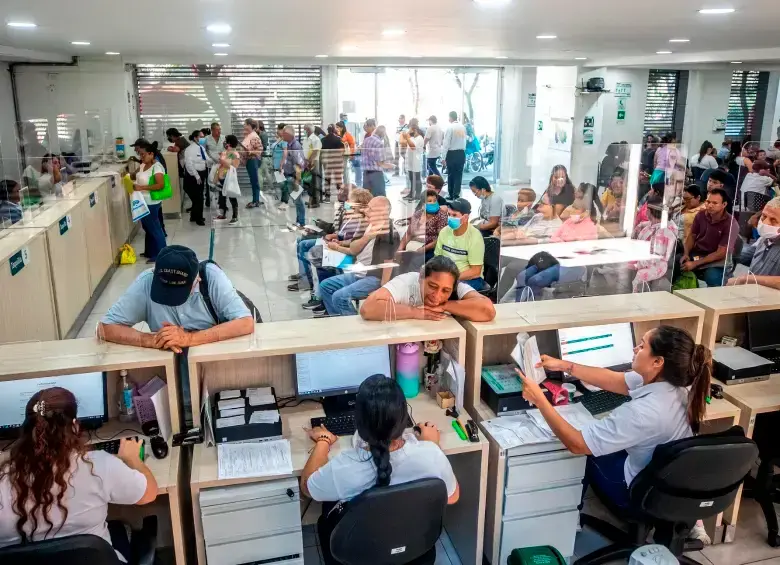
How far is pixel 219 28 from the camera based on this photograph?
5855mm

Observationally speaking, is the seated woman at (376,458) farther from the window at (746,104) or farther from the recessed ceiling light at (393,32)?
the window at (746,104)

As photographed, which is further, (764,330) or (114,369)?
(764,330)

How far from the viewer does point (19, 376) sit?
2471mm

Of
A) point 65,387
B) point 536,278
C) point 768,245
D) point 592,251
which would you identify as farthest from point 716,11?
point 65,387

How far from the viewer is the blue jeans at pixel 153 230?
289 inches

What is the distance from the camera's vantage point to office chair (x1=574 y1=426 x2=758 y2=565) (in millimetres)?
2375

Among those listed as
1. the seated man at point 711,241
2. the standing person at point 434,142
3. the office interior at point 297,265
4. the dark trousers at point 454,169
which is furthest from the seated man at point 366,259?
the standing person at point 434,142

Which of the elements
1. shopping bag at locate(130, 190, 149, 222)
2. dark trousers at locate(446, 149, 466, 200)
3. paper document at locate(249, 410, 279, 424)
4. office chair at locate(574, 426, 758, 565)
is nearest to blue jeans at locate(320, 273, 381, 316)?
paper document at locate(249, 410, 279, 424)

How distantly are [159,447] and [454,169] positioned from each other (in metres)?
9.36

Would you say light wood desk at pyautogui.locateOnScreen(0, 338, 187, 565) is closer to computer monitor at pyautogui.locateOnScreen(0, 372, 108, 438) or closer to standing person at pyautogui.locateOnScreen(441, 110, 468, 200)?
computer monitor at pyautogui.locateOnScreen(0, 372, 108, 438)

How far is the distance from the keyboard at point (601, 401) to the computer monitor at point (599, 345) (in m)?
0.16

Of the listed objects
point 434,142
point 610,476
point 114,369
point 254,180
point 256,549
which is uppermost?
point 434,142

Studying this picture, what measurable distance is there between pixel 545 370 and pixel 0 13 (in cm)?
445

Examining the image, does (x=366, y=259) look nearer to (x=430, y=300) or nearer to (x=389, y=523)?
(x=430, y=300)
